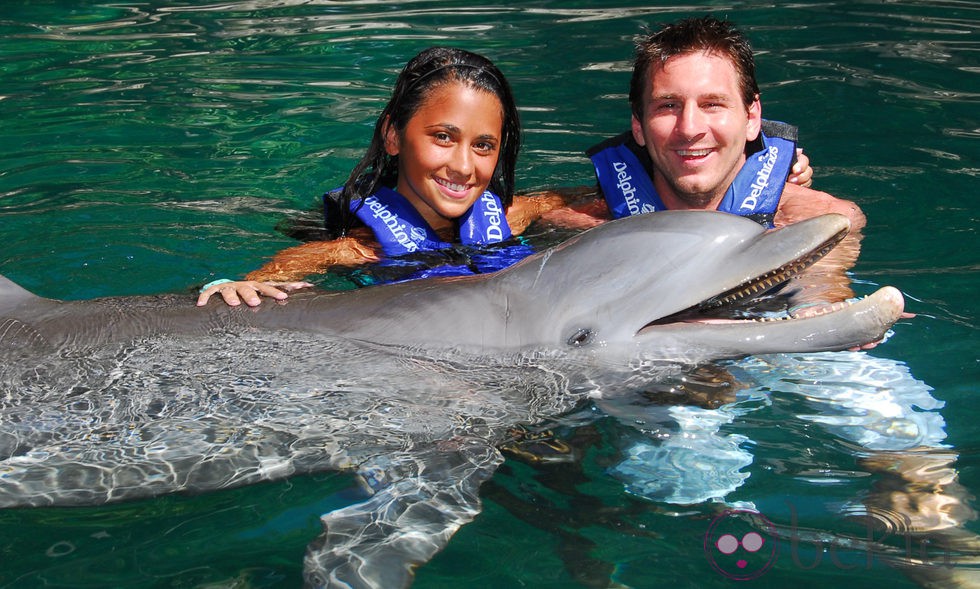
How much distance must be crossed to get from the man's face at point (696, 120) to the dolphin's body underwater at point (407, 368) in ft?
6.03

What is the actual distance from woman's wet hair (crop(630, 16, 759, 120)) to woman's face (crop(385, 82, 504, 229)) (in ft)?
3.01

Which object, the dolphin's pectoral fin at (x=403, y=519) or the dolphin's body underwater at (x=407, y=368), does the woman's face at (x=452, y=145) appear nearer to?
the dolphin's body underwater at (x=407, y=368)

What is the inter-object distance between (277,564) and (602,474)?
1.29 meters

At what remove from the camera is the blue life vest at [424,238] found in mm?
6230

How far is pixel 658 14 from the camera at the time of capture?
12727 millimetres

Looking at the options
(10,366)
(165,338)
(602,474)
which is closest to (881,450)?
(602,474)

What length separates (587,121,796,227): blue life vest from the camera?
6422 mm

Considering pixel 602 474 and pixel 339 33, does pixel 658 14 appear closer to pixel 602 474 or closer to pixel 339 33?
pixel 339 33

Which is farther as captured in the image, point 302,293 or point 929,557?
point 302,293

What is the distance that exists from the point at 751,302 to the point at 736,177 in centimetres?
195

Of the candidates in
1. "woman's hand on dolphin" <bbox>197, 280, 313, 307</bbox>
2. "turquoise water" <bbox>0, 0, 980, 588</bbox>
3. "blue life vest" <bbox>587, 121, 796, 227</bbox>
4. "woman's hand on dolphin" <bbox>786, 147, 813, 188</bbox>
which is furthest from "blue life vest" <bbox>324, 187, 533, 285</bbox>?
"woman's hand on dolphin" <bbox>786, 147, 813, 188</bbox>

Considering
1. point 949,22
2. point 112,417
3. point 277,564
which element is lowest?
point 277,564

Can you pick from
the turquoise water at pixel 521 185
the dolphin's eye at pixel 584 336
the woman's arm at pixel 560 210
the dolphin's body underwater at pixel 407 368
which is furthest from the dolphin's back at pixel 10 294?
the woman's arm at pixel 560 210

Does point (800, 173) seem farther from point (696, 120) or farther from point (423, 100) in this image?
point (423, 100)
